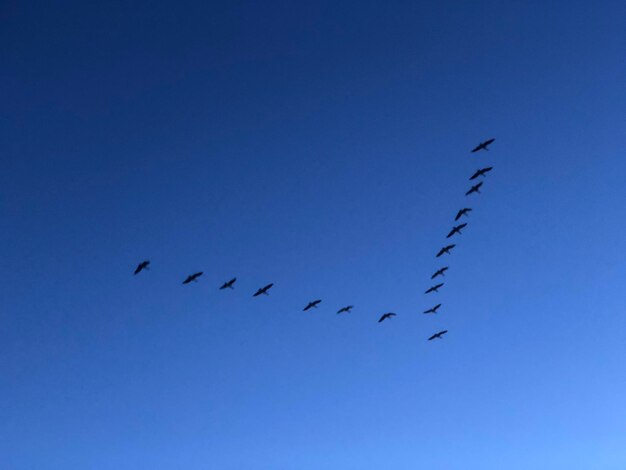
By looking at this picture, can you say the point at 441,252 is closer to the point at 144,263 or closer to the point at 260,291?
the point at 260,291

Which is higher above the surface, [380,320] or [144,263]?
[144,263]

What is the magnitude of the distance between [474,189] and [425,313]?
29.7 m

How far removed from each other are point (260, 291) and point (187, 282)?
13.5 meters

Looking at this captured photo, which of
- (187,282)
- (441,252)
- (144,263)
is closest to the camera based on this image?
(144,263)

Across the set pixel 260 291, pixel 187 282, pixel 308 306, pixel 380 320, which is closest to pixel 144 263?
pixel 187 282

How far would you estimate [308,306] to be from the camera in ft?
556

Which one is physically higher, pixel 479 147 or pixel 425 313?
pixel 479 147

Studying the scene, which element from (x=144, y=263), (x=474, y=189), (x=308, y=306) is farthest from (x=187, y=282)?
(x=474, y=189)

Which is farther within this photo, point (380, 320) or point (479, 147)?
point (380, 320)

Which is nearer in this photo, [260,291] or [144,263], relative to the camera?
[144,263]

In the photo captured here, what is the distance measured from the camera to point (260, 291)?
160000mm

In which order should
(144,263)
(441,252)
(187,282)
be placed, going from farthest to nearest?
1. (441,252)
2. (187,282)
3. (144,263)

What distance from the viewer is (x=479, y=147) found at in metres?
150

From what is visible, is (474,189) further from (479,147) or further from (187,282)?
(187,282)
